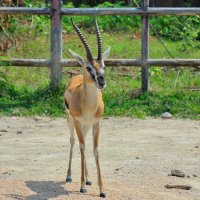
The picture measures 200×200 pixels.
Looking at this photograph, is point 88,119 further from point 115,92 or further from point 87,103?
point 115,92

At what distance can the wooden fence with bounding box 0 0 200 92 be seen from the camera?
459 inches

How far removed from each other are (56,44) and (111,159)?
3774mm

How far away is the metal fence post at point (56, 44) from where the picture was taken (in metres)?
11.8

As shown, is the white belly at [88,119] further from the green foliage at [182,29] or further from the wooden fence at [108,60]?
the green foliage at [182,29]

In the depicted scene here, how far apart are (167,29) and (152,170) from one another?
944 centimetres

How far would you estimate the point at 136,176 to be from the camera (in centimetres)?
771

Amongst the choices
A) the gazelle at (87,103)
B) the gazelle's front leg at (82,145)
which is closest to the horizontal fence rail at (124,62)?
the gazelle at (87,103)

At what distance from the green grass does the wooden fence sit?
34cm

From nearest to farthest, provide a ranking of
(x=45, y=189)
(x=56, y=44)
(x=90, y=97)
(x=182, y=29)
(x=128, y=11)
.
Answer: (x=45, y=189)
(x=90, y=97)
(x=128, y=11)
(x=56, y=44)
(x=182, y=29)

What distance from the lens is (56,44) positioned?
11.9m

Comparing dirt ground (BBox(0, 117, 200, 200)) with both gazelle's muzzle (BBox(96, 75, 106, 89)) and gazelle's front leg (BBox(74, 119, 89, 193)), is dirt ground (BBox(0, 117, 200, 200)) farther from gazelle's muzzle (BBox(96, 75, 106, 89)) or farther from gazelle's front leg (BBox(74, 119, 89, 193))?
gazelle's muzzle (BBox(96, 75, 106, 89))

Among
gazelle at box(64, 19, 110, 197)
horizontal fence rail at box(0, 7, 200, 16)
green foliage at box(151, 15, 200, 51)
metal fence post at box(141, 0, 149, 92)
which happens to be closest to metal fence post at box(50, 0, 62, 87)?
horizontal fence rail at box(0, 7, 200, 16)

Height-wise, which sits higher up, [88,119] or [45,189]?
[88,119]

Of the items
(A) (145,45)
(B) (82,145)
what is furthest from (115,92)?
(B) (82,145)
